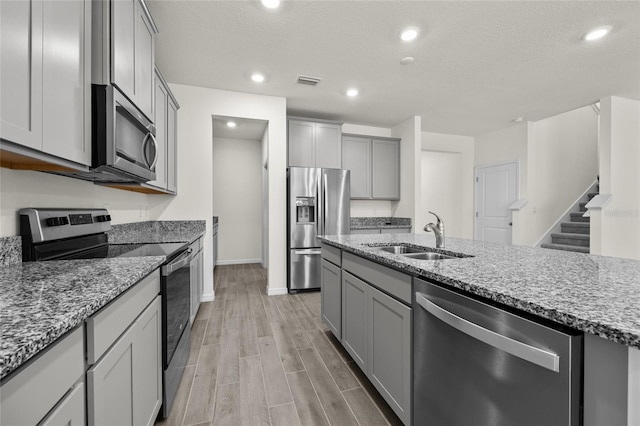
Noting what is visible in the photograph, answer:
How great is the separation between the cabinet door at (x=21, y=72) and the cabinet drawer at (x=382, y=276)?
154 cm

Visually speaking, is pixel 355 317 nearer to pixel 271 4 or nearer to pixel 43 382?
pixel 43 382

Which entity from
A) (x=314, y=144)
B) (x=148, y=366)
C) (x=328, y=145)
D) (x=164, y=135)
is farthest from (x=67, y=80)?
(x=328, y=145)

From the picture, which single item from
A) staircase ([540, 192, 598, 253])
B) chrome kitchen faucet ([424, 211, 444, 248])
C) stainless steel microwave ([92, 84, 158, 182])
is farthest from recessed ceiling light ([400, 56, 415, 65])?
staircase ([540, 192, 598, 253])

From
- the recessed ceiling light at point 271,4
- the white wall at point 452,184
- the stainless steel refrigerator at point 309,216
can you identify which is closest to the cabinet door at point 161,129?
the recessed ceiling light at point 271,4

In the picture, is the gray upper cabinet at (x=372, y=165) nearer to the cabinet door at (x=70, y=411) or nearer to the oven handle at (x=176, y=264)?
the oven handle at (x=176, y=264)

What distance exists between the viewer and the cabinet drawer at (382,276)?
4.45ft

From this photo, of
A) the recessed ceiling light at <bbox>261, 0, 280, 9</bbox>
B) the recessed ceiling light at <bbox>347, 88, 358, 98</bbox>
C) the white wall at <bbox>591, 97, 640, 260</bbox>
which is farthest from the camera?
the white wall at <bbox>591, 97, 640, 260</bbox>

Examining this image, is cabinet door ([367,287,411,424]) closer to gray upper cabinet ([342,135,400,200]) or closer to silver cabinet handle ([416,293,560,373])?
silver cabinet handle ([416,293,560,373])

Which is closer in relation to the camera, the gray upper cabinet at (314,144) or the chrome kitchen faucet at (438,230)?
the chrome kitchen faucet at (438,230)

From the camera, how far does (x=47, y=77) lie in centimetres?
103

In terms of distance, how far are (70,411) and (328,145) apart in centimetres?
409

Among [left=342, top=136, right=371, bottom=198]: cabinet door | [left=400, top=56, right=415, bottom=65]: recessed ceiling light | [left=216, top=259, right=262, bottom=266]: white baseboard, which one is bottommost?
[left=216, top=259, right=262, bottom=266]: white baseboard

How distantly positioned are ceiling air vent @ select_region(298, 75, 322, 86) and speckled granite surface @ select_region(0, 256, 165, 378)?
269cm

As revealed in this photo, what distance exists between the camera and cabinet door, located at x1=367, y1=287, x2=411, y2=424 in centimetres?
134
